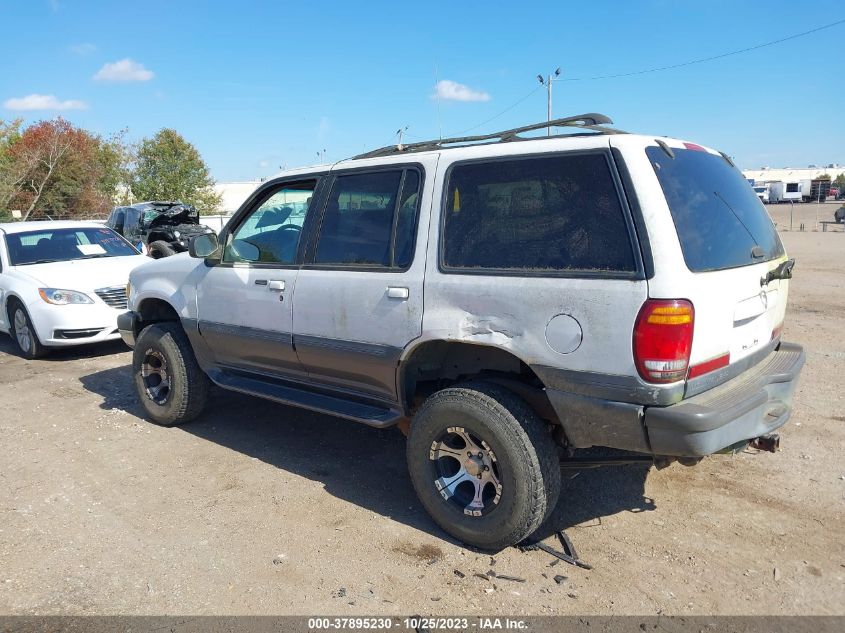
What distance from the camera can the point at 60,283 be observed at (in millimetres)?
7824

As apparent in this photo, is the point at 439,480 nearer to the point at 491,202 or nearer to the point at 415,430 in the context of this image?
the point at 415,430

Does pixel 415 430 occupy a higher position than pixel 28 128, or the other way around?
pixel 28 128

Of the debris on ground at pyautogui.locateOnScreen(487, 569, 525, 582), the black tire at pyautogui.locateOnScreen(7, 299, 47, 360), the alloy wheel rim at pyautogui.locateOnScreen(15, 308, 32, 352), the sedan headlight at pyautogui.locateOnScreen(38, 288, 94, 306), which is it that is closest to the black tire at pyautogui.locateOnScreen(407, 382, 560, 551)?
the debris on ground at pyautogui.locateOnScreen(487, 569, 525, 582)

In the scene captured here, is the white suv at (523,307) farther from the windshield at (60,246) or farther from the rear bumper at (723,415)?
Result: the windshield at (60,246)

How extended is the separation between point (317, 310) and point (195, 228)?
47.2 ft

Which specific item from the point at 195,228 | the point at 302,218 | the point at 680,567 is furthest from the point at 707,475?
the point at 195,228

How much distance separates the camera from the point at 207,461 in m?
4.68

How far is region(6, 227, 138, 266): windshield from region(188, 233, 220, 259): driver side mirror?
484cm

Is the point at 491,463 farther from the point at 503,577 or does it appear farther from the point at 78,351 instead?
the point at 78,351

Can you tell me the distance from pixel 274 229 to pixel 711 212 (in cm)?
282

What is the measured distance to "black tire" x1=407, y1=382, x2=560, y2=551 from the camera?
3.13m

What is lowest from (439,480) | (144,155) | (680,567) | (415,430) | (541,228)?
(680,567)

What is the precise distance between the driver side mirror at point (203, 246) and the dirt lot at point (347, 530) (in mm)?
1506

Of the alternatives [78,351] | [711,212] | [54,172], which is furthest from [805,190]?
[711,212]
